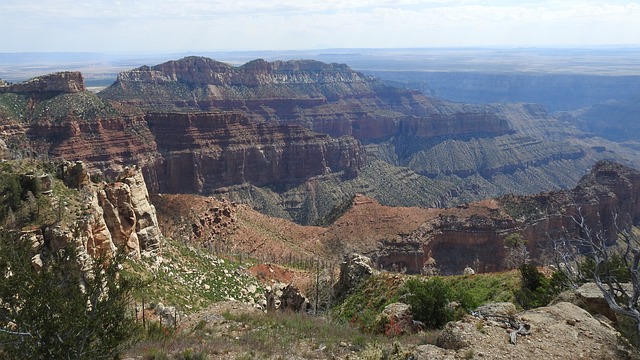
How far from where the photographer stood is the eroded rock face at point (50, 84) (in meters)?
113

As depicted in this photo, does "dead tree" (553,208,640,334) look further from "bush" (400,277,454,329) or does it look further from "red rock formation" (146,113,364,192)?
"red rock formation" (146,113,364,192)

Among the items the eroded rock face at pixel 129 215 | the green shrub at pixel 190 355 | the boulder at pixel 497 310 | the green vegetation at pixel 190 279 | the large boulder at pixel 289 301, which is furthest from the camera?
the eroded rock face at pixel 129 215

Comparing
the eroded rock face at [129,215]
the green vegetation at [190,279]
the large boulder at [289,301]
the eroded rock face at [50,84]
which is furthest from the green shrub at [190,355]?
the eroded rock face at [50,84]

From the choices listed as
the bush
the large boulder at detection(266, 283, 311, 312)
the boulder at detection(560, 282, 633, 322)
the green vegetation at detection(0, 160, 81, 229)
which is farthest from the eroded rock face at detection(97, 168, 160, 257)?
the boulder at detection(560, 282, 633, 322)

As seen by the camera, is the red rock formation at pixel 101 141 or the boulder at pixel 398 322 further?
the red rock formation at pixel 101 141

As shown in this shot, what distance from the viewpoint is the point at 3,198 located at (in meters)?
29.8

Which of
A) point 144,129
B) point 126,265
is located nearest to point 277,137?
point 144,129

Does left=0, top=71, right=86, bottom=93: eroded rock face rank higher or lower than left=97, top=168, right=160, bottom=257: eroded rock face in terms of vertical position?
higher

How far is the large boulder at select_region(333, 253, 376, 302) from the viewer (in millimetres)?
39259

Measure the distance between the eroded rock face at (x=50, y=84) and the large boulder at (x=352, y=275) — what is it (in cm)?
10559

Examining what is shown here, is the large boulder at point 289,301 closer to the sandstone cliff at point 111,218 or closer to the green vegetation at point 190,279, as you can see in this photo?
the green vegetation at point 190,279

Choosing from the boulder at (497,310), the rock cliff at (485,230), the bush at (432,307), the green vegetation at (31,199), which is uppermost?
the green vegetation at (31,199)

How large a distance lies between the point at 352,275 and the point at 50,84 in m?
108

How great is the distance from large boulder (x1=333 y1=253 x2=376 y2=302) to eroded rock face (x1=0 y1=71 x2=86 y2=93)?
106 meters
